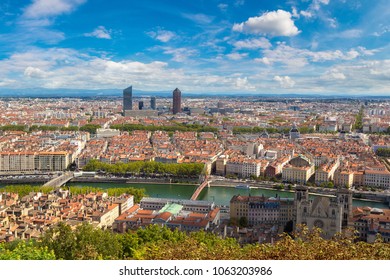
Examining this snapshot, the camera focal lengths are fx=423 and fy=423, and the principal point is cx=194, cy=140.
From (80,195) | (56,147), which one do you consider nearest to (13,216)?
(80,195)

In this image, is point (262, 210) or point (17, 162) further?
point (17, 162)

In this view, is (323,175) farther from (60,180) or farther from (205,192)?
(60,180)

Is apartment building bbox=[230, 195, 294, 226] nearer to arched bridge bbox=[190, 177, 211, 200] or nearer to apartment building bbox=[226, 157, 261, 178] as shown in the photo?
arched bridge bbox=[190, 177, 211, 200]

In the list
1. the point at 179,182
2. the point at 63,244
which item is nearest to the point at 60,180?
the point at 179,182

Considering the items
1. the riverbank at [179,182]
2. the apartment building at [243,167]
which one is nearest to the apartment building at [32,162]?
the riverbank at [179,182]

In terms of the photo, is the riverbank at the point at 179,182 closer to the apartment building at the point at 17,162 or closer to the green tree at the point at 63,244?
the apartment building at the point at 17,162
